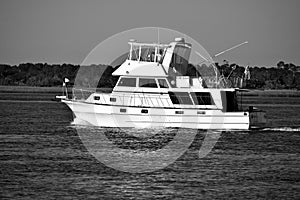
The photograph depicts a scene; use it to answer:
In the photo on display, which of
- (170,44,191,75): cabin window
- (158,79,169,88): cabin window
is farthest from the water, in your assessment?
(170,44,191,75): cabin window

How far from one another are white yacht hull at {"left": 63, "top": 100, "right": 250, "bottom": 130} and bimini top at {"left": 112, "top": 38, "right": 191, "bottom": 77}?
10.2 feet

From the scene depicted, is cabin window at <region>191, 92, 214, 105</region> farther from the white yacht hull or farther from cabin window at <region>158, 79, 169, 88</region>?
cabin window at <region>158, 79, 169, 88</region>

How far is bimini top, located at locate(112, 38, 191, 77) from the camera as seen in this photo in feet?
178

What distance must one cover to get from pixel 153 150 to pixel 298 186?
1366 centimetres

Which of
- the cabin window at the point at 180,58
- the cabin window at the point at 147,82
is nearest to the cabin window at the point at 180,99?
the cabin window at the point at 147,82

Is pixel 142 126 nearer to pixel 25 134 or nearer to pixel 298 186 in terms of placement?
pixel 25 134

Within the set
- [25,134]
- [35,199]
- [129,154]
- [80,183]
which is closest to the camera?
[35,199]

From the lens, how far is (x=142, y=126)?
173 feet

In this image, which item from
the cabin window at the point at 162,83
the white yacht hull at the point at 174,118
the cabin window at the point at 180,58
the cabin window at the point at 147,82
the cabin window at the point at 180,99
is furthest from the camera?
the cabin window at the point at 180,58

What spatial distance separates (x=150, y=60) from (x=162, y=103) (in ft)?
14.8

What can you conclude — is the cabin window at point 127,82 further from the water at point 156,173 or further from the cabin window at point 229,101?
the cabin window at point 229,101

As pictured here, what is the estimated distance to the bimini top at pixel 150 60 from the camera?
54.2 meters

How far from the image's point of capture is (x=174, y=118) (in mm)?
52594

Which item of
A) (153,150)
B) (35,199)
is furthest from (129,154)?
(35,199)
